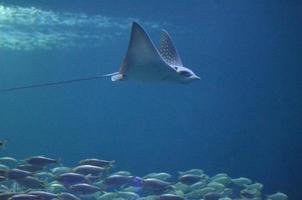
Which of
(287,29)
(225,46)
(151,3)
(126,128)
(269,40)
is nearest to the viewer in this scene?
(151,3)

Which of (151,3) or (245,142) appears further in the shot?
(245,142)

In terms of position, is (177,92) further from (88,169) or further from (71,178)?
(71,178)

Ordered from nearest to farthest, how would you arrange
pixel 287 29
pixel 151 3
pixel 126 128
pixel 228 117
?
pixel 151 3, pixel 287 29, pixel 228 117, pixel 126 128

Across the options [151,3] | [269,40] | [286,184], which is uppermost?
[269,40]

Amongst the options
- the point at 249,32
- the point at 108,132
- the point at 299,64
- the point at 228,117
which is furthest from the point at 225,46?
the point at 108,132

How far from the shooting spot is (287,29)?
2522 cm

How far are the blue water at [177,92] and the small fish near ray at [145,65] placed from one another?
1365 cm

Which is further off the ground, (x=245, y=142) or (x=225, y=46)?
(x=225, y=46)

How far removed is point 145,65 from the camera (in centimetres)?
694

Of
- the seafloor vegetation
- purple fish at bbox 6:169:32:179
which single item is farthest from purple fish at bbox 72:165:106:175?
purple fish at bbox 6:169:32:179

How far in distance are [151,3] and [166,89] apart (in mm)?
18051

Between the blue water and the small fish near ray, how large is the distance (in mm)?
13648

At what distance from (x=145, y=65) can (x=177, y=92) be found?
104 feet

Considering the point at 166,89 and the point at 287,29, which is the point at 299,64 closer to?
the point at 287,29
